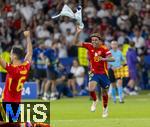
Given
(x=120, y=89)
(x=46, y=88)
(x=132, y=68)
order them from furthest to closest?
(x=132, y=68) < (x=46, y=88) < (x=120, y=89)

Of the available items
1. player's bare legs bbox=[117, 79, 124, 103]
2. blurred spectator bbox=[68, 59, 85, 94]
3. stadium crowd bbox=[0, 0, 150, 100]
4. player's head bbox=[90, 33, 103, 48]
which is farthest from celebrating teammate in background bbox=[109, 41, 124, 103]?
player's head bbox=[90, 33, 103, 48]

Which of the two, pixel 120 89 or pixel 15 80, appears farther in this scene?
pixel 120 89

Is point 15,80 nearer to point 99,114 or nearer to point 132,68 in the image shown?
point 99,114

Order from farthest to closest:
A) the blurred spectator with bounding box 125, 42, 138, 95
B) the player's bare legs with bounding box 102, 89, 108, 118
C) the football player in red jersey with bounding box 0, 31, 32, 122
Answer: the blurred spectator with bounding box 125, 42, 138, 95 → the player's bare legs with bounding box 102, 89, 108, 118 → the football player in red jersey with bounding box 0, 31, 32, 122

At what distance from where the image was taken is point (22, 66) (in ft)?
46.9

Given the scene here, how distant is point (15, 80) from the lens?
14266 millimetres

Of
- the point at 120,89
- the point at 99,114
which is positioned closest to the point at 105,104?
the point at 99,114

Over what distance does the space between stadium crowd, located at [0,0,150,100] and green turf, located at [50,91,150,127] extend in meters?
1.67

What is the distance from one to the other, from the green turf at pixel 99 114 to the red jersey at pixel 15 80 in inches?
145

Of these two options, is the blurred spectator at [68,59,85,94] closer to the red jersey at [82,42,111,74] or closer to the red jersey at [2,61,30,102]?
the red jersey at [82,42,111,74]

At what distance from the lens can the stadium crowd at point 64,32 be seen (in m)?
31.2

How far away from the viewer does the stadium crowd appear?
102 ft

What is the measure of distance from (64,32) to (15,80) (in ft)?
66.1

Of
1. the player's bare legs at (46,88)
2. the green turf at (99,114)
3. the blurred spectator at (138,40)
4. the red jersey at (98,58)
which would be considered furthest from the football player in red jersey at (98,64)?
the blurred spectator at (138,40)
